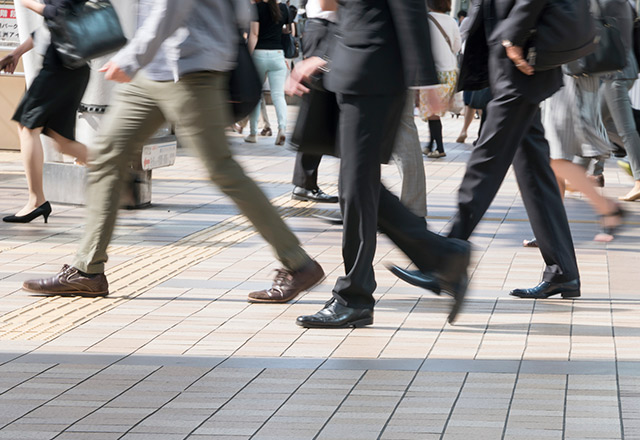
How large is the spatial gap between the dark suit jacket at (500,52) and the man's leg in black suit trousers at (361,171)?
0.90 metres

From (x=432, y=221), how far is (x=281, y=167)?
4.03 metres

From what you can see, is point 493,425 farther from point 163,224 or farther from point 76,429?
point 163,224

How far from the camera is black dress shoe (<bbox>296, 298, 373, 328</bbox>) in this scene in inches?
204

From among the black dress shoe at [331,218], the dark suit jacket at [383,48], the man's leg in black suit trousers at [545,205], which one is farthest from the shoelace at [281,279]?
the black dress shoe at [331,218]

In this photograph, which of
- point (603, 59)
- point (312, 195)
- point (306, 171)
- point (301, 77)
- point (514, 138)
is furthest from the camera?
point (312, 195)

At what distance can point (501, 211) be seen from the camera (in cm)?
942

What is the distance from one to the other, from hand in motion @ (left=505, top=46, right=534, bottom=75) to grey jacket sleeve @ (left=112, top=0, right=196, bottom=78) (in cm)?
157

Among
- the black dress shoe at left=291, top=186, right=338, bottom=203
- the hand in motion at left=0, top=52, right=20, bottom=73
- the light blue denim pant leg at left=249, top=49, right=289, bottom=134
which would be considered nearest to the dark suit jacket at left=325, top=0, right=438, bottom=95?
the hand in motion at left=0, top=52, right=20, bottom=73

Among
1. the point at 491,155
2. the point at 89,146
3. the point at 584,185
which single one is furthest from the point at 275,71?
the point at 491,155

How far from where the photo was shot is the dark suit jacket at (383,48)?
4.79 metres

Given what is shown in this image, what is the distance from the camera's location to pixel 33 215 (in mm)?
8039

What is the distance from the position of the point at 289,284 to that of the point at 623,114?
17.5 ft

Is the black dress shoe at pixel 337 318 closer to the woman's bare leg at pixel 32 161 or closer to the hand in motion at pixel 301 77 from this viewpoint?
the hand in motion at pixel 301 77

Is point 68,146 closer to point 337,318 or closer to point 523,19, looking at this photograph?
point 337,318
